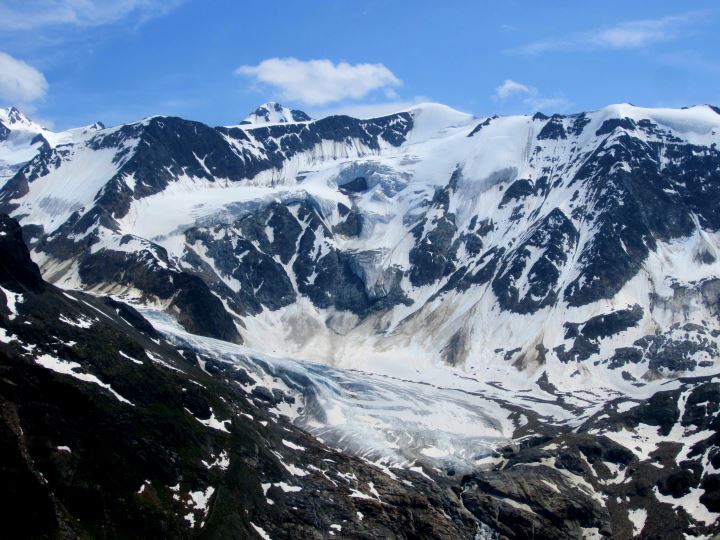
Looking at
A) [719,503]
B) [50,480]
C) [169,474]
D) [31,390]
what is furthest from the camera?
[719,503]

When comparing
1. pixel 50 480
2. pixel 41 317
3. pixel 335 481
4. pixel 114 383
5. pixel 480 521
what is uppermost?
pixel 41 317

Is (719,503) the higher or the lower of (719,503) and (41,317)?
the lower

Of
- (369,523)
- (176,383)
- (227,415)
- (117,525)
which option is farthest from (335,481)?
(117,525)

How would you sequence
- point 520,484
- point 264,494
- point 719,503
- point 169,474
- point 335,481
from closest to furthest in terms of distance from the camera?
1. point 169,474
2. point 264,494
3. point 335,481
4. point 719,503
5. point 520,484

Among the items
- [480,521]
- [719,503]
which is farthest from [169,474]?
[719,503]

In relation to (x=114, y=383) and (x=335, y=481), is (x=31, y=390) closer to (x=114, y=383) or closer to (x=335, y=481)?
(x=114, y=383)

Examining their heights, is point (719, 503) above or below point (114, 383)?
below

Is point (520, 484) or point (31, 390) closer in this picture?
point (31, 390)

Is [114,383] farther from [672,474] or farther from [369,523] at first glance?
[672,474]

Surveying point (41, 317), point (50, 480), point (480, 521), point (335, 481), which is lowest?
point (480, 521)
